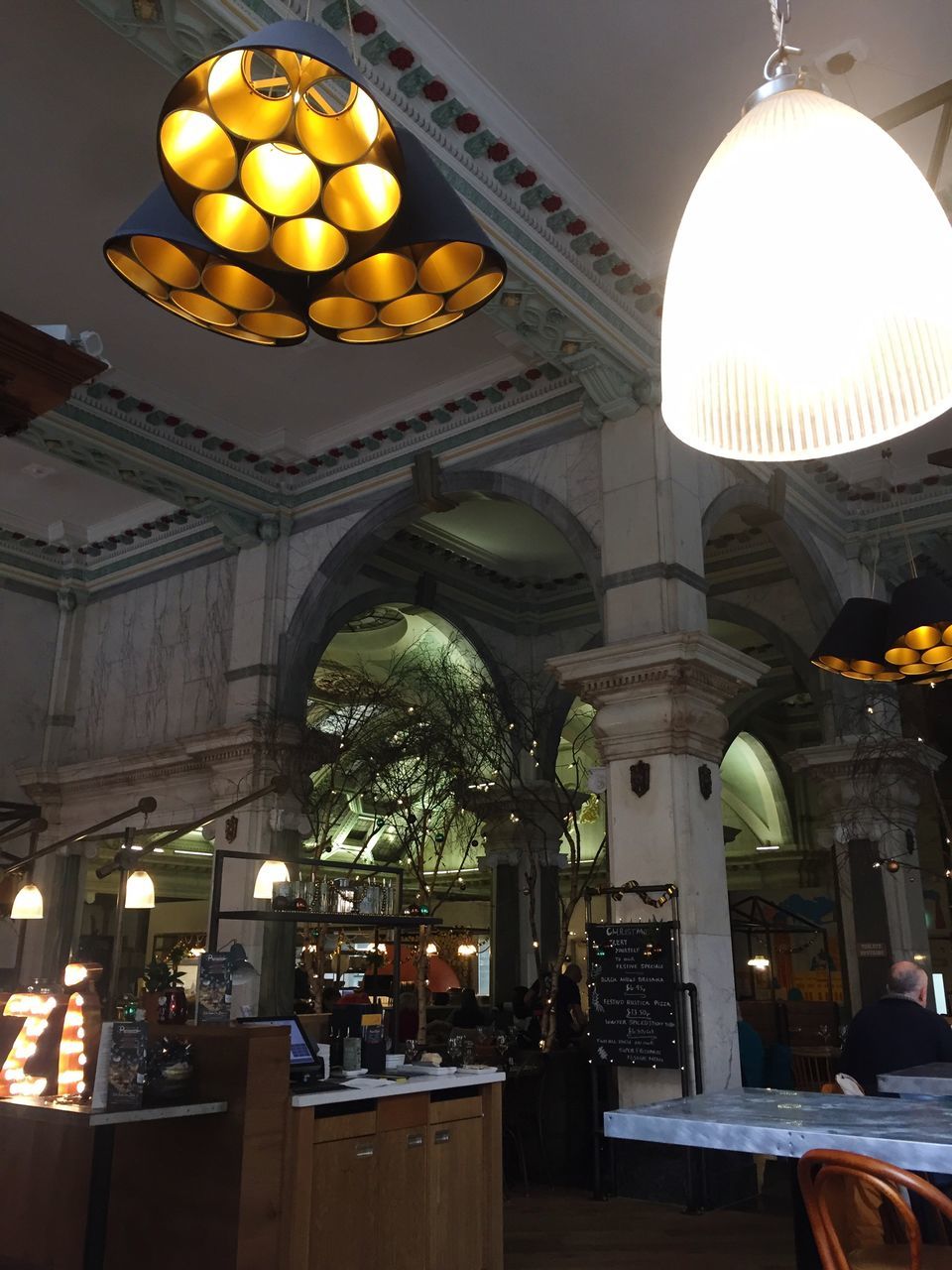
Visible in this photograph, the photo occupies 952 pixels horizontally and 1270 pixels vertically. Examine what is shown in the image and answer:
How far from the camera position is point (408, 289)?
3.13m

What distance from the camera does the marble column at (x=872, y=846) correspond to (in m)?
9.50

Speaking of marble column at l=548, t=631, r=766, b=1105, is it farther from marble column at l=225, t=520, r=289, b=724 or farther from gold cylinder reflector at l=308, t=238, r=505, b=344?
gold cylinder reflector at l=308, t=238, r=505, b=344

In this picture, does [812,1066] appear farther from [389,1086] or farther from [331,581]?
[331,581]

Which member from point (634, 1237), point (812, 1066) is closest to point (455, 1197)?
point (634, 1237)

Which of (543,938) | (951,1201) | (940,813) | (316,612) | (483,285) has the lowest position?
(951,1201)

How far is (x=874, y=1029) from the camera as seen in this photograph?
462 centimetres

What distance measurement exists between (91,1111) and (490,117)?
5.28 m

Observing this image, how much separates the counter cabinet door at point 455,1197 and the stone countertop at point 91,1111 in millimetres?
1277

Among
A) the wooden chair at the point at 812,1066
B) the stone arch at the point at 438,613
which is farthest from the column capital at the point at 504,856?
the wooden chair at the point at 812,1066

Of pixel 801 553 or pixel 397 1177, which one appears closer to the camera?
pixel 397 1177

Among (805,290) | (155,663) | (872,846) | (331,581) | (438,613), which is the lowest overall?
(805,290)

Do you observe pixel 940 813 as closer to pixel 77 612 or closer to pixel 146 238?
pixel 146 238

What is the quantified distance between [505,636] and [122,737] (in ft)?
15.0

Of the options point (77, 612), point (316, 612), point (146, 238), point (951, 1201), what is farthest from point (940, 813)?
point (77, 612)
